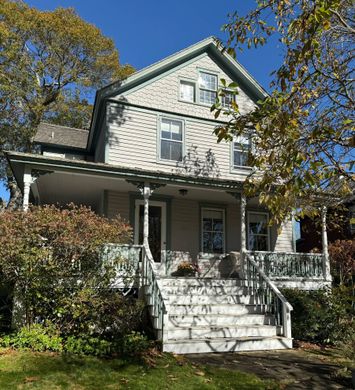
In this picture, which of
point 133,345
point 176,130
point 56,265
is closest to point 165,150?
point 176,130

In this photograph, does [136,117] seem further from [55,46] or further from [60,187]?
[55,46]

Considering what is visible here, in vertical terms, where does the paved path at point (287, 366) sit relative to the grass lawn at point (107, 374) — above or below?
below

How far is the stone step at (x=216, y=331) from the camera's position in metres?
8.51

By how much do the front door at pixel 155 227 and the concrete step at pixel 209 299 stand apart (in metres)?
3.38

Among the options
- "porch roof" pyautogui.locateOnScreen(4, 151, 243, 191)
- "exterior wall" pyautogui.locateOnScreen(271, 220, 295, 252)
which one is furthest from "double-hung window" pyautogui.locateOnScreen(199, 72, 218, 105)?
"exterior wall" pyautogui.locateOnScreen(271, 220, 295, 252)

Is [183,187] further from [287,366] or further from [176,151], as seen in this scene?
[287,366]

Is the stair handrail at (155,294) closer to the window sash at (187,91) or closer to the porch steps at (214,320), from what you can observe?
the porch steps at (214,320)

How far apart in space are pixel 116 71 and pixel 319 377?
26671mm

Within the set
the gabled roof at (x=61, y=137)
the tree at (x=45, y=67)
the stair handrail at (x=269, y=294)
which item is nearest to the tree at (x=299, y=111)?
the stair handrail at (x=269, y=294)

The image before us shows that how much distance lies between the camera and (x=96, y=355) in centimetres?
739

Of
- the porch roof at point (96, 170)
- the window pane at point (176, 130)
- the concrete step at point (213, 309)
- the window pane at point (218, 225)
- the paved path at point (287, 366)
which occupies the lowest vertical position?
the paved path at point (287, 366)

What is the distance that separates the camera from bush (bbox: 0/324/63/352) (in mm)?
7477

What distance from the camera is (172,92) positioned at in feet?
48.0

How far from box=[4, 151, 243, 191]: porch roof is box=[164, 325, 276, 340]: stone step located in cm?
436
